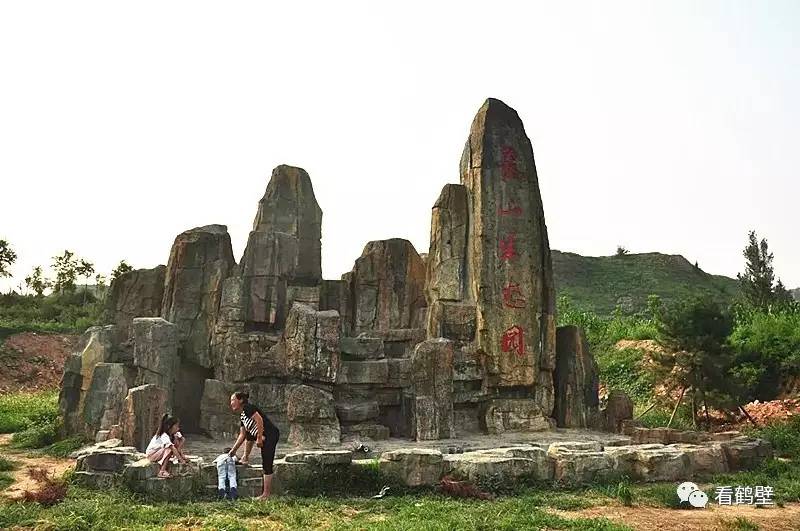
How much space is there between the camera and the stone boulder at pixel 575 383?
14555mm

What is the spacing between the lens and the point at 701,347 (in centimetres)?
1447

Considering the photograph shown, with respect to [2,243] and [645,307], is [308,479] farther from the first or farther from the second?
[2,243]

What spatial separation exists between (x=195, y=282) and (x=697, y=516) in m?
10.8

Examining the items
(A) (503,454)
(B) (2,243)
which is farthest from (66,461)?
(B) (2,243)

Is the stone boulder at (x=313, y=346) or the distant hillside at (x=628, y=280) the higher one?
the distant hillside at (x=628, y=280)

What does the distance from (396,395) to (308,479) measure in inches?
204

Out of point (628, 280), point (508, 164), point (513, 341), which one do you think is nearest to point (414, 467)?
point (513, 341)

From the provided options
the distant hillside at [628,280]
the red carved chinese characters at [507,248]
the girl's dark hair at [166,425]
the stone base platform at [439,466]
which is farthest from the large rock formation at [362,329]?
the distant hillside at [628,280]

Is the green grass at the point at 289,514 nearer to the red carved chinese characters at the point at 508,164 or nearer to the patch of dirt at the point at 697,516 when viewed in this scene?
the patch of dirt at the point at 697,516

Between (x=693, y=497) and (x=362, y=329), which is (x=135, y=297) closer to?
(x=362, y=329)

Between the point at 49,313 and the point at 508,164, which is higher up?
the point at 508,164

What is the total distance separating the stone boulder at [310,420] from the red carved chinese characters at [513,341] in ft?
13.9

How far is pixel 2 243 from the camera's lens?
40.5 metres

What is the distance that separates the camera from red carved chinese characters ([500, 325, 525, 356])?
14.2 m
